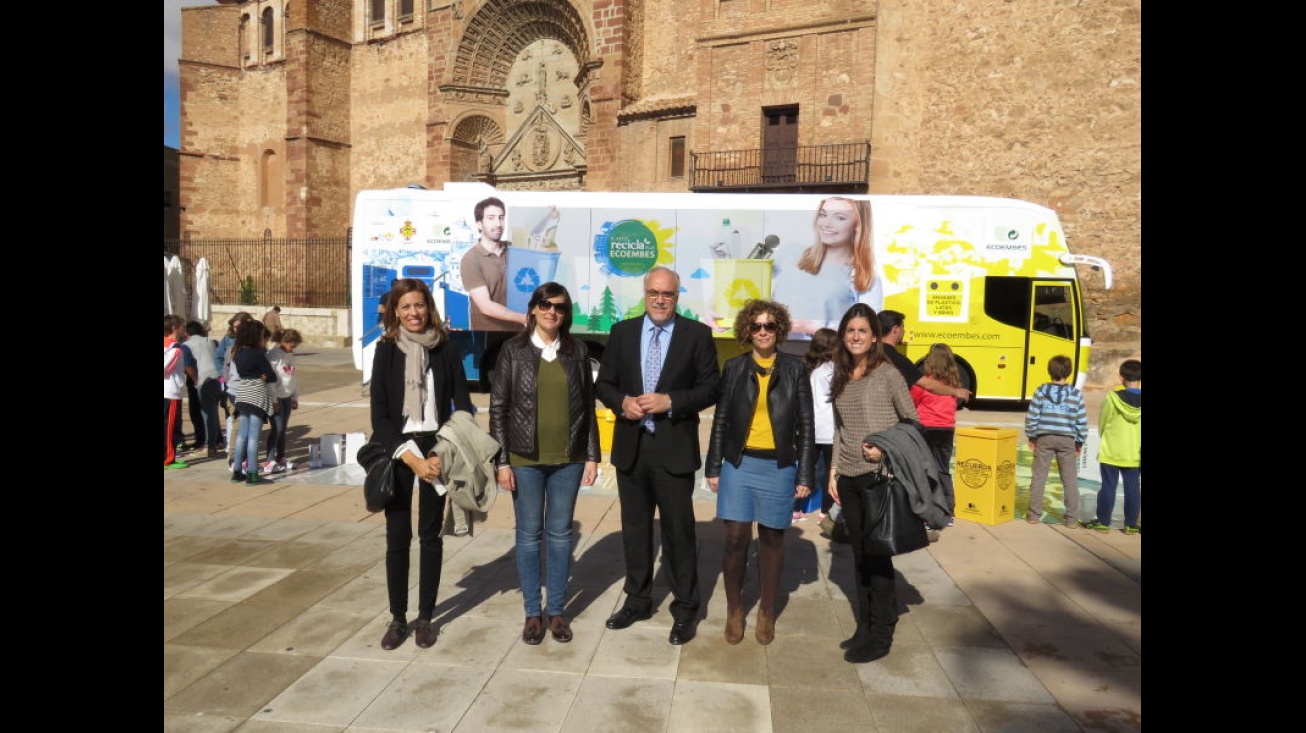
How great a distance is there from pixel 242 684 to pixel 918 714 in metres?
3.01

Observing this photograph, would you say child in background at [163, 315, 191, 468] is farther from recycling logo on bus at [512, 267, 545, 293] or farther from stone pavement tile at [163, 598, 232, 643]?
recycling logo on bus at [512, 267, 545, 293]

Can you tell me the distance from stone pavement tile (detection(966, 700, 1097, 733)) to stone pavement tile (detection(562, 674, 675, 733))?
133 cm

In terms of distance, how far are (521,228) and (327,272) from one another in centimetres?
2034

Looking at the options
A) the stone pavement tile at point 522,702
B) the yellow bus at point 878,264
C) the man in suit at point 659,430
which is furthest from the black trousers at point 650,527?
the yellow bus at point 878,264

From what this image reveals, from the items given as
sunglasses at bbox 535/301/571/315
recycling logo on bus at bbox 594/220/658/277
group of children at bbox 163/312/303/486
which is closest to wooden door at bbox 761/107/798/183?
recycling logo on bus at bbox 594/220/658/277

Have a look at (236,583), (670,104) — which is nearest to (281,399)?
(236,583)

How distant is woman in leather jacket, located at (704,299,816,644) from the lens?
435 cm

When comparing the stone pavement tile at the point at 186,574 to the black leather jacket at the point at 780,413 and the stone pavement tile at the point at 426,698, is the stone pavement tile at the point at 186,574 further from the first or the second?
the black leather jacket at the point at 780,413

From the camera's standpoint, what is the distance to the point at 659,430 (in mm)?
4500

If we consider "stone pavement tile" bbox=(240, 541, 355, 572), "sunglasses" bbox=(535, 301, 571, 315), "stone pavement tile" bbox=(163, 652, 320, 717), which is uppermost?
"sunglasses" bbox=(535, 301, 571, 315)

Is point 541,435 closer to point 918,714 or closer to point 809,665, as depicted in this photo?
point 809,665

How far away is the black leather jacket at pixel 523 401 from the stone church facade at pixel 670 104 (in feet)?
46.6
